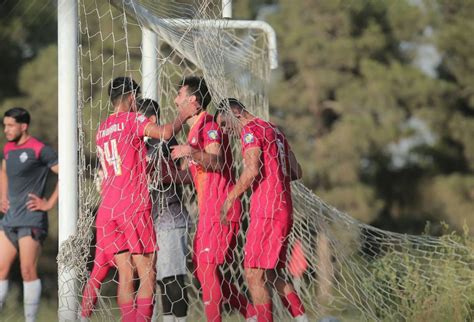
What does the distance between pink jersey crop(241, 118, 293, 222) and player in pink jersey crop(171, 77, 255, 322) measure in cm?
20

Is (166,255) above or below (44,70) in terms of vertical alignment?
below

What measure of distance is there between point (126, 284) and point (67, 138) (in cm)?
92

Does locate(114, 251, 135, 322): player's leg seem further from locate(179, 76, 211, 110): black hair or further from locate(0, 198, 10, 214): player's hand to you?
locate(0, 198, 10, 214): player's hand

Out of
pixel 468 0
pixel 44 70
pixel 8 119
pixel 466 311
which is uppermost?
pixel 468 0

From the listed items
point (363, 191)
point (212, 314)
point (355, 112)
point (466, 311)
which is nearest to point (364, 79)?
point (355, 112)

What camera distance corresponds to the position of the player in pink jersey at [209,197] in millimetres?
6176

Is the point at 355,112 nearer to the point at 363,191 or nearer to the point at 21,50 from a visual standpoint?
the point at 363,191

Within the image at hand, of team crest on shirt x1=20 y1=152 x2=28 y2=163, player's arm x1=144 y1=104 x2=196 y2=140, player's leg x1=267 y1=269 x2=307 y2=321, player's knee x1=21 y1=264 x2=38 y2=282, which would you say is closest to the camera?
player's arm x1=144 y1=104 x2=196 y2=140

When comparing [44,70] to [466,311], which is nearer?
[466,311]

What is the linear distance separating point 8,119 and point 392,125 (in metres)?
6.50

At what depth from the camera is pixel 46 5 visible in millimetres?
14383

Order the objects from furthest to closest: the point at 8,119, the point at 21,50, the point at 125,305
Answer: the point at 21,50, the point at 8,119, the point at 125,305

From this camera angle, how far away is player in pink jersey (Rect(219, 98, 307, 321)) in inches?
235

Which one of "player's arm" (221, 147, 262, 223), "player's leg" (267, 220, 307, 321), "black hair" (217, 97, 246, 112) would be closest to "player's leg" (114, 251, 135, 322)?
"player's arm" (221, 147, 262, 223)
